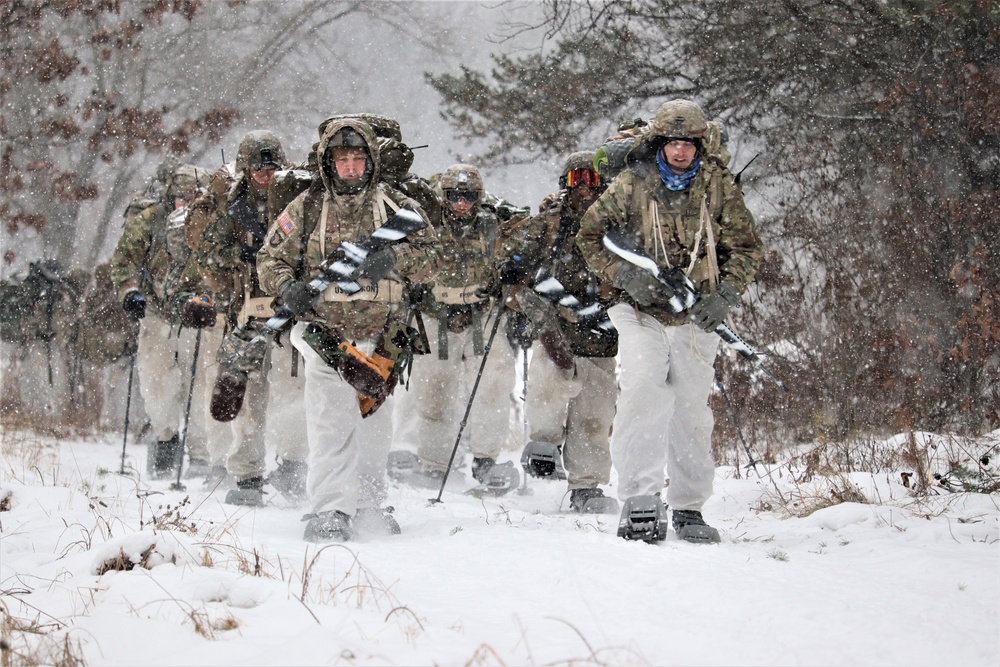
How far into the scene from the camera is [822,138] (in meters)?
9.63

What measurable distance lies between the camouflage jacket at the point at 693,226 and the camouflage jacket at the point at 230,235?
2764 mm

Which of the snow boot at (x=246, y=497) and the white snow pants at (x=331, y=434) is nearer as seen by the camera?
the white snow pants at (x=331, y=434)

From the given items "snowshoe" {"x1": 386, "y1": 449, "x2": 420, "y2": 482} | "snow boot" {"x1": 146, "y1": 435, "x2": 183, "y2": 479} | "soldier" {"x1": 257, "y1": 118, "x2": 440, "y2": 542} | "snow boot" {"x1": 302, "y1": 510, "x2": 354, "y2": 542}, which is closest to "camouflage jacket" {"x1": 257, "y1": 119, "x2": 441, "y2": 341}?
"soldier" {"x1": 257, "y1": 118, "x2": 440, "y2": 542}

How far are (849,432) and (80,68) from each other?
39.3 ft

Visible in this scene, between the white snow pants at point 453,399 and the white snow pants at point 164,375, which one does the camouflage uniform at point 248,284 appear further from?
the white snow pants at point 164,375

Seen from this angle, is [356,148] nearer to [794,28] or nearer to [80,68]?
[794,28]

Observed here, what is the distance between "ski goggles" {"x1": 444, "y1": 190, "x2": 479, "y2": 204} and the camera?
8.52m

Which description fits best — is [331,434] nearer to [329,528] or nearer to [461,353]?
[329,528]

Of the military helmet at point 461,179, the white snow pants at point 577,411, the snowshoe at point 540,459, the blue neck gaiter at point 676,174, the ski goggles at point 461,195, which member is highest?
the military helmet at point 461,179

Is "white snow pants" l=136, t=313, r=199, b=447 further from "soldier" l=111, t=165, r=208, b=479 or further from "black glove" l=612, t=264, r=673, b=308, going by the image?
"black glove" l=612, t=264, r=673, b=308

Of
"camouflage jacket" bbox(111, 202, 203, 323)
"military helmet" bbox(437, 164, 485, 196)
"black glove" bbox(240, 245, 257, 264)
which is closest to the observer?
"black glove" bbox(240, 245, 257, 264)

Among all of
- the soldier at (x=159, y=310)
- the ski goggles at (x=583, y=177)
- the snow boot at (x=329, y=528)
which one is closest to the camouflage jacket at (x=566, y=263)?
the ski goggles at (x=583, y=177)

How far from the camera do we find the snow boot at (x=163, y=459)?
898 cm

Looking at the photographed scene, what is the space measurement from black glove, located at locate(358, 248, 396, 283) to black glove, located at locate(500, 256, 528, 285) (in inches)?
97.4
